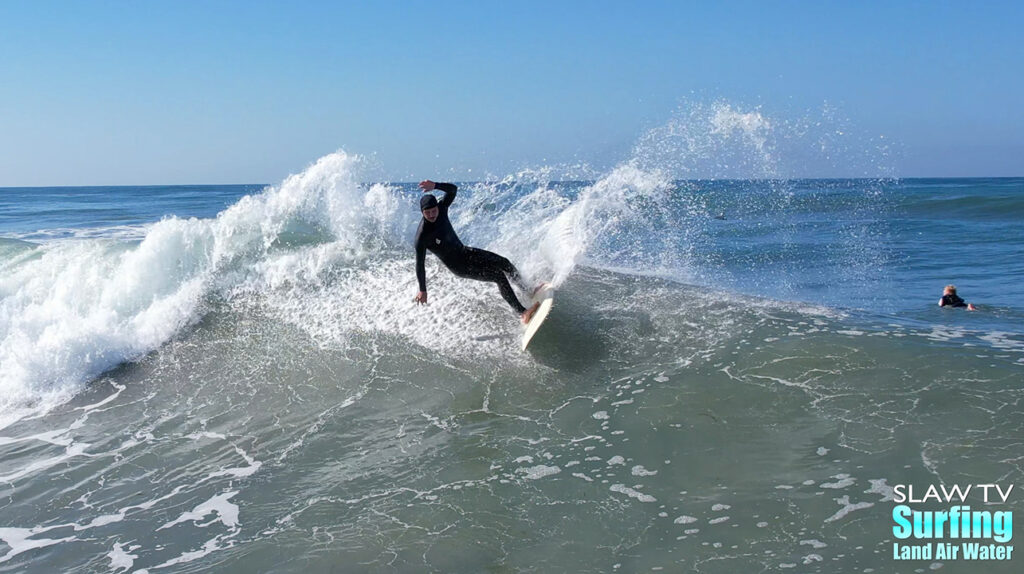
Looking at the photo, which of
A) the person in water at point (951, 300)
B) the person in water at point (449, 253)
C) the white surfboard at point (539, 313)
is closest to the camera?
the person in water at point (449, 253)

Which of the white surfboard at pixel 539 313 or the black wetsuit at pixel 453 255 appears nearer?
the black wetsuit at pixel 453 255

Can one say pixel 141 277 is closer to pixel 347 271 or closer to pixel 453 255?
pixel 347 271

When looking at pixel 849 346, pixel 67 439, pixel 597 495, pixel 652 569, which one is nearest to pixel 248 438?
pixel 67 439

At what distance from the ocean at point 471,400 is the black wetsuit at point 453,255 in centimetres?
79

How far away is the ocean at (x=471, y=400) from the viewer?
4742mm

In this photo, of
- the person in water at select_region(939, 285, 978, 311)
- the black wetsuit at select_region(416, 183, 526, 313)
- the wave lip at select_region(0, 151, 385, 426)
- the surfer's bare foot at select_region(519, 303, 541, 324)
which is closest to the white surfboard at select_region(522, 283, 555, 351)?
the surfer's bare foot at select_region(519, 303, 541, 324)

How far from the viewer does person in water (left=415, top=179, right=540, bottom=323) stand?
7770 millimetres

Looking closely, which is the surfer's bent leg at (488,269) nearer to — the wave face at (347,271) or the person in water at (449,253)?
the person in water at (449,253)

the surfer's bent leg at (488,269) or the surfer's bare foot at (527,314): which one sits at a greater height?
the surfer's bent leg at (488,269)

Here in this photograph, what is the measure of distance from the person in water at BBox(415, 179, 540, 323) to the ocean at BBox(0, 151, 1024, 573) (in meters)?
0.76

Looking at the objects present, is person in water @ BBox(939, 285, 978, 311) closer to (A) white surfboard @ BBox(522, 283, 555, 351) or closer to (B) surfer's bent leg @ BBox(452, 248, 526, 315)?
(A) white surfboard @ BBox(522, 283, 555, 351)

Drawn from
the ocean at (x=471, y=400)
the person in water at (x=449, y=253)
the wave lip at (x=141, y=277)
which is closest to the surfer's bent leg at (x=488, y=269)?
the person in water at (x=449, y=253)

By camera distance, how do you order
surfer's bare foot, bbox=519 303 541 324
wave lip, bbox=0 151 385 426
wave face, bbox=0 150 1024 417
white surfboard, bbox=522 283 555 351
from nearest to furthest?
white surfboard, bbox=522 283 555 351 → surfer's bare foot, bbox=519 303 541 324 → wave lip, bbox=0 151 385 426 → wave face, bbox=0 150 1024 417

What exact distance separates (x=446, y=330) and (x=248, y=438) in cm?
295
